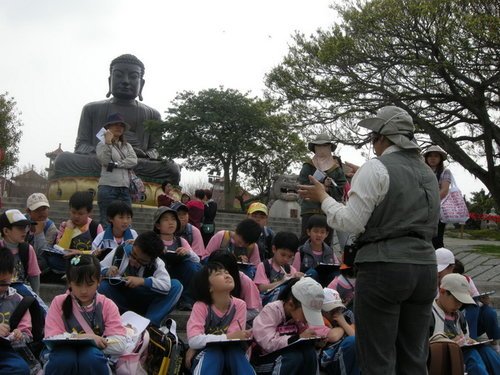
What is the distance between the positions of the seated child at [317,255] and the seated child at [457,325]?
1.28m

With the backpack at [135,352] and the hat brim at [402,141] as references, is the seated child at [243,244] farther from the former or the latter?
the hat brim at [402,141]

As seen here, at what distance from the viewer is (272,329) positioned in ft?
14.4

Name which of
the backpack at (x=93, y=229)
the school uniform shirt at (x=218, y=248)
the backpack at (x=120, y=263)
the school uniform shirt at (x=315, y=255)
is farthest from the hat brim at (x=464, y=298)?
the backpack at (x=93, y=229)

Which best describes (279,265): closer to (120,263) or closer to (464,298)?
(120,263)

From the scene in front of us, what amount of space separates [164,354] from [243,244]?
1847 mm

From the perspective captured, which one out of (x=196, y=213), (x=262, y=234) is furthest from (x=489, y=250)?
(x=262, y=234)

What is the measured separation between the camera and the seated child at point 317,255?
5.90m

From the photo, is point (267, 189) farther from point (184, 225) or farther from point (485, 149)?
point (184, 225)

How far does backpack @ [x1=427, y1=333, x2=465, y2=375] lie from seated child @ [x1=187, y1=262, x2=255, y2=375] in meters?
1.24

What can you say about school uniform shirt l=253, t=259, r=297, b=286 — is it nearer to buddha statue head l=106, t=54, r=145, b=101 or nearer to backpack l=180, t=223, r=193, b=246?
backpack l=180, t=223, r=193, b=246

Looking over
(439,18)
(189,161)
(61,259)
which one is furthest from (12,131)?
(61,259)

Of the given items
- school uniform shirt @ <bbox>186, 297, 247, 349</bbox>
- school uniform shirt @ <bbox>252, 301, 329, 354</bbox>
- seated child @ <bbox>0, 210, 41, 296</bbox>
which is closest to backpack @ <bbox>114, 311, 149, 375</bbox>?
school uniform shirt @ <bbox>186, 297, 247, 349</bbox>

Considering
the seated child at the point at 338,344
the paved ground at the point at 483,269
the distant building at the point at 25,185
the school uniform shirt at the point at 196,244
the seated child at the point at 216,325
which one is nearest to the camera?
the seated child at the point at 216,325

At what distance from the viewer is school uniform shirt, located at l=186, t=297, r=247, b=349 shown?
13.7 feet
